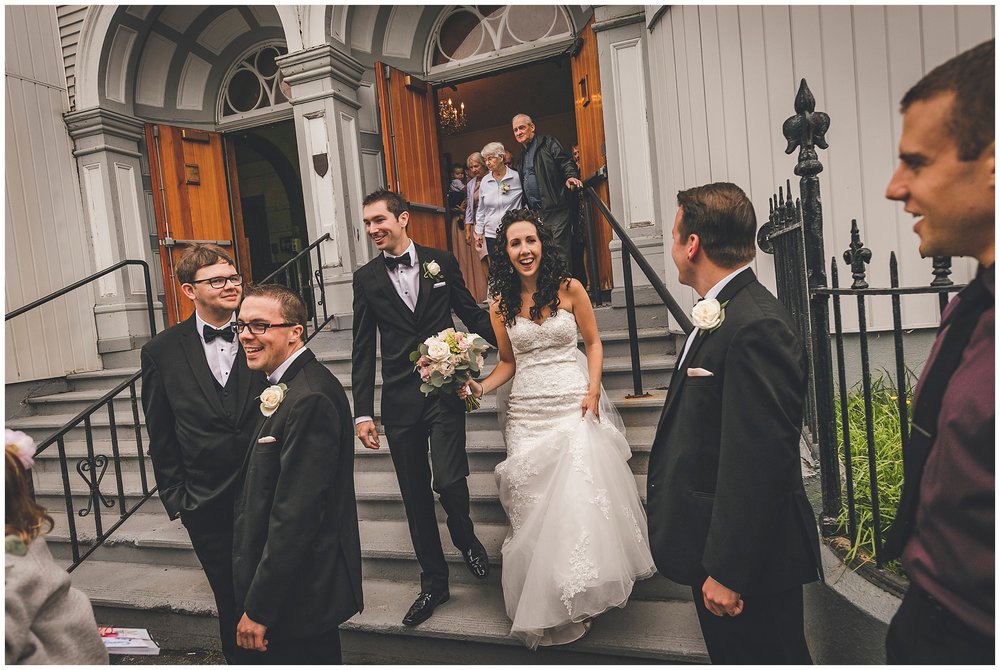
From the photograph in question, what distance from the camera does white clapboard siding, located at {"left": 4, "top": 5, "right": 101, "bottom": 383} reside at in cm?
661

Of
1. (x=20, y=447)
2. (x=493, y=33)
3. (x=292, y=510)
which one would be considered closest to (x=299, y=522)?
(x=292, y=510)

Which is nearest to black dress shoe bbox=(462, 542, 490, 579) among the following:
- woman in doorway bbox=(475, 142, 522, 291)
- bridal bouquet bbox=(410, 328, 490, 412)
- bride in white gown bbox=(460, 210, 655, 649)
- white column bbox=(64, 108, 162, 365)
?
bride in white gown bbox=(460, 210, 655, 649)

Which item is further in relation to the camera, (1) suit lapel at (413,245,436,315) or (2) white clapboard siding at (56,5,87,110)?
(2) white clapboard siding at (56,5,87,110)

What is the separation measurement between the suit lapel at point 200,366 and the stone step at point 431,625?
1378mm

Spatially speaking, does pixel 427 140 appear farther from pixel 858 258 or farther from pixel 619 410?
pixel 858 258

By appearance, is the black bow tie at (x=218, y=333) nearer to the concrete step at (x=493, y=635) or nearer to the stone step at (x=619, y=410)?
the concrete step at (x=493, y=635)

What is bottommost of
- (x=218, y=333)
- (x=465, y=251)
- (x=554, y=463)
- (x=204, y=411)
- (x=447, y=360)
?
(x=554, y=463)

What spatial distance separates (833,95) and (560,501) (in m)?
3.41

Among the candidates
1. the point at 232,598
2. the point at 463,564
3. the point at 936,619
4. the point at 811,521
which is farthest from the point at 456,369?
the point at 936,619

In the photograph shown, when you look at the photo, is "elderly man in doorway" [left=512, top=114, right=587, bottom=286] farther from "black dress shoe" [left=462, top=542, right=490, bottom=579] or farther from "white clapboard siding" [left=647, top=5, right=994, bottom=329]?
"black dress shoe" [left=462, top=542, right=490, bottom=579]

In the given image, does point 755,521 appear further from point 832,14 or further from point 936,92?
point 832,14

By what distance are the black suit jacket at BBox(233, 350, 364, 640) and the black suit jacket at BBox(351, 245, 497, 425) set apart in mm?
955

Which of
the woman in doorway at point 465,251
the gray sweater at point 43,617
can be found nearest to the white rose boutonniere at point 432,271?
the gray sweater at point 43,617

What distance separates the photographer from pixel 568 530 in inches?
104
